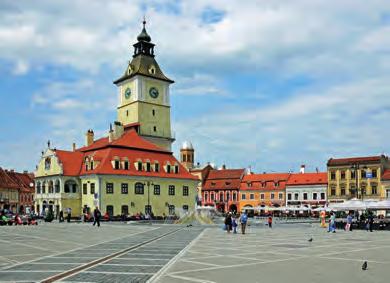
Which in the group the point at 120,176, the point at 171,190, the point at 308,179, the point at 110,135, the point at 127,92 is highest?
the point at 127,92

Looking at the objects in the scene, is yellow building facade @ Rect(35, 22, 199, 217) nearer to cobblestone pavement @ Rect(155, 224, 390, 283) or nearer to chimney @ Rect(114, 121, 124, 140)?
chimney @ Rect(114, 121, 124, 140)

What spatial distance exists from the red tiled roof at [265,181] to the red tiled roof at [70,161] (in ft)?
144

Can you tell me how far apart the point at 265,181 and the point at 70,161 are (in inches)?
1852

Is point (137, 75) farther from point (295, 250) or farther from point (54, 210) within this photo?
point (295, 250)

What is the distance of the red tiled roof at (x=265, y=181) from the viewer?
104812 millimetres

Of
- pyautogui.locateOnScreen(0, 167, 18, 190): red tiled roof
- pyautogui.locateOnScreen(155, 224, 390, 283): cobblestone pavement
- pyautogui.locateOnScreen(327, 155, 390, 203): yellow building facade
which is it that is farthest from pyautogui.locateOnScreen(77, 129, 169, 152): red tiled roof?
pyautogui.locateOnScreen(155, 224, 390, 283): cobblestone pavement

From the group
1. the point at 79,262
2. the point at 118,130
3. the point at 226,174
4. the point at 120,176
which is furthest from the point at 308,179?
the point at 79,262

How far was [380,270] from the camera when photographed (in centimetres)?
1543

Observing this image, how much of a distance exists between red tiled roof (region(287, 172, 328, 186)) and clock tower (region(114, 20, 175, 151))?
93.6ft

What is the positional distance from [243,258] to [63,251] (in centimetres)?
773

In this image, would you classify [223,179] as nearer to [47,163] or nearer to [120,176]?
[120,176]

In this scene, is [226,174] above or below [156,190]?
above

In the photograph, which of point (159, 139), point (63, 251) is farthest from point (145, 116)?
point (63, 251)

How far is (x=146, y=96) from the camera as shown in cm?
8794
